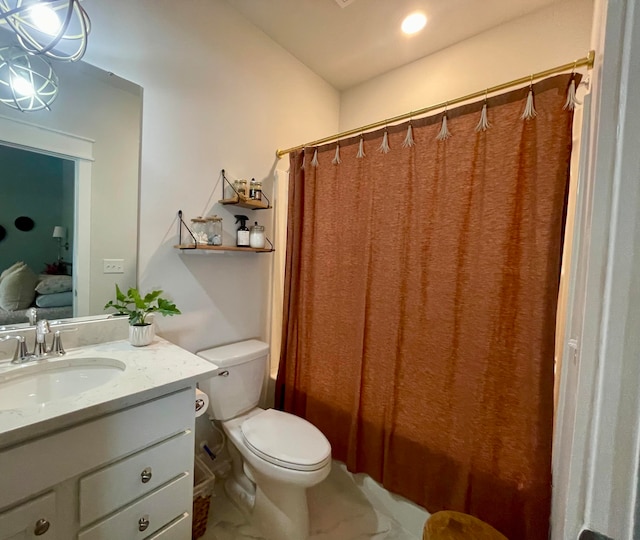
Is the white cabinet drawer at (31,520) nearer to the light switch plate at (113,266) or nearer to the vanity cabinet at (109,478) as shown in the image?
the vanity cabinet at (109,478)

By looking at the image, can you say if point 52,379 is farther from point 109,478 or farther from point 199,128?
point 199,128

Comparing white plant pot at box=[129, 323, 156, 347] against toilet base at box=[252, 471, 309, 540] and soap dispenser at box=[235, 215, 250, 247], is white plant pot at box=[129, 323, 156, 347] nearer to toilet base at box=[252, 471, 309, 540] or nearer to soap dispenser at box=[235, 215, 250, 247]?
soap dispenser at box=[235, 215, 250, 247]

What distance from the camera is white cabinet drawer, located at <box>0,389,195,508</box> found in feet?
2.22

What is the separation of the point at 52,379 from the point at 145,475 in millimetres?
474

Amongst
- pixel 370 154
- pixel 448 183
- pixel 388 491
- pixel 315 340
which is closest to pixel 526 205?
pixel 448 183

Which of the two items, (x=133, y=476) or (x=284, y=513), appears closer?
(x=133, y=476)

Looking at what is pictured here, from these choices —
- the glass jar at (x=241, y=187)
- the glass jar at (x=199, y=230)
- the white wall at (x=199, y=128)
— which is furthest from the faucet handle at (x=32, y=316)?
the glass jar at (x=241, y=187)

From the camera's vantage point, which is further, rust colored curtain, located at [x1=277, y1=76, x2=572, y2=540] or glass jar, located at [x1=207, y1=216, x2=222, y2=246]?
glass jar, located at [x1=207, y1=216, x2=222, y2=246]

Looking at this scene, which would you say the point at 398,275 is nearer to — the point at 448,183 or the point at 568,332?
the point at 448,183

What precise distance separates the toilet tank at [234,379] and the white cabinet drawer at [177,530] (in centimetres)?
46

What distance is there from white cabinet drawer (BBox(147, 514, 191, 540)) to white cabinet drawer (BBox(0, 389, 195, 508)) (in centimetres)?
33

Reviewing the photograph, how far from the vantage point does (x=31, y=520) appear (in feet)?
2.31

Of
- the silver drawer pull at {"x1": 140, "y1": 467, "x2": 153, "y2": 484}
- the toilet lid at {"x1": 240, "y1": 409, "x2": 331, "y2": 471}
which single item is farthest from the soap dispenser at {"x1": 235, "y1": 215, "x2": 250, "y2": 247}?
the silver drawer pull at {"x1": 140, "y1": 467, "x2": 153, "y2": 484}

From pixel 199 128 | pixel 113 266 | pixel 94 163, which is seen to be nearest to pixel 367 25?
pixel 199 128
